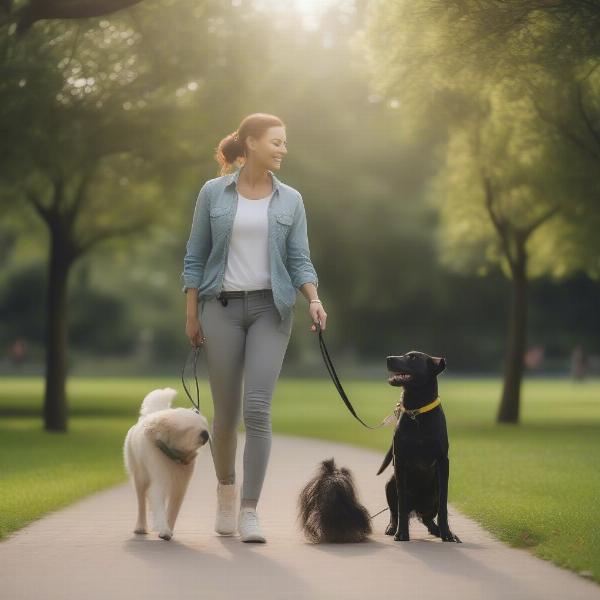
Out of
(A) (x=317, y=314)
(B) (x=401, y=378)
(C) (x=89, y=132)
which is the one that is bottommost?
(B) (x=401, y=378)

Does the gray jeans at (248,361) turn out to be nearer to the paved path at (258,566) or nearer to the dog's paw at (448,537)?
the paved path at (258,566)

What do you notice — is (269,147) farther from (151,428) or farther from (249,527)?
(249,527)

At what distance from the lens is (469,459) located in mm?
15031

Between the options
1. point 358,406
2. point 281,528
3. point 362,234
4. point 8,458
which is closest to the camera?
point 281,528

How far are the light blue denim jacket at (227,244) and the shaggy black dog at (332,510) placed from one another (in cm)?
97

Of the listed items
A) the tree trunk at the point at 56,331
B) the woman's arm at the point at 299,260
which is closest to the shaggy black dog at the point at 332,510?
the woman's arm at the point at 299,260

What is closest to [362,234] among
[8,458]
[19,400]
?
[19,400]

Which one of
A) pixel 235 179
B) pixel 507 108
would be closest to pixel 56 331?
pixel 507 108

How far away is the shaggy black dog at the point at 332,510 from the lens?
25.0ft

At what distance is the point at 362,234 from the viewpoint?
54.6 metres

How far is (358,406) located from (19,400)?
925 centimetres

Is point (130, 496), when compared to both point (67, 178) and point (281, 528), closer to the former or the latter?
point (281, 528)

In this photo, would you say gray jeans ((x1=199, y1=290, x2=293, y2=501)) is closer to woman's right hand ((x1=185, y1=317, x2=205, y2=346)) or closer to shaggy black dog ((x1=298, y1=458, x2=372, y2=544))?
woman's right hand ((x1=185, y1=317, x2=205, y2=346))

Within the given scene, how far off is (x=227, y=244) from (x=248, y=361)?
740 mm
